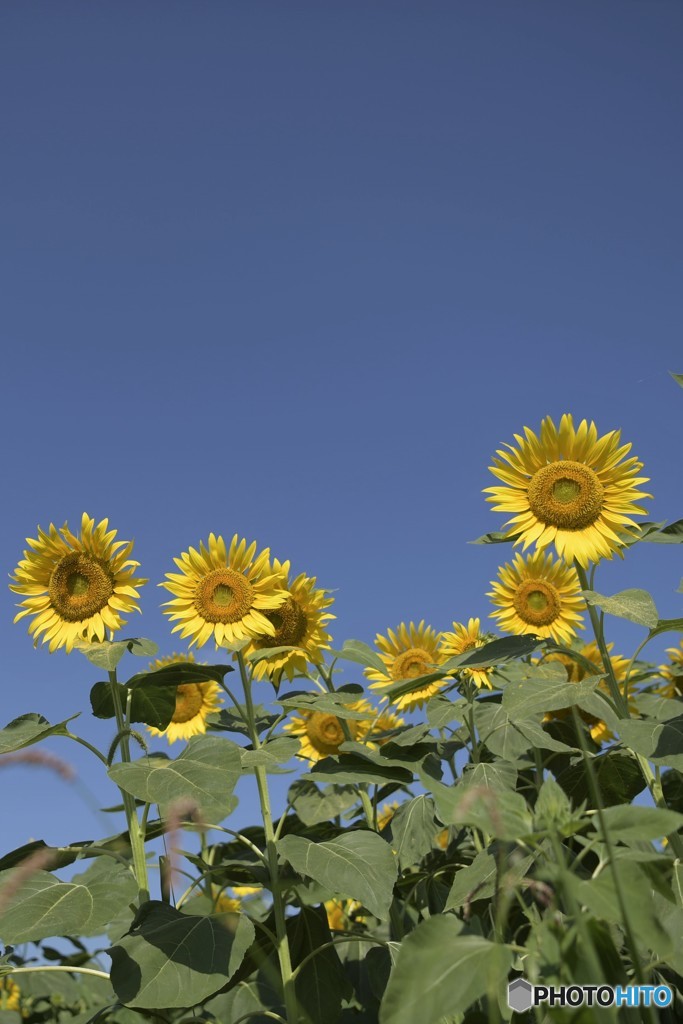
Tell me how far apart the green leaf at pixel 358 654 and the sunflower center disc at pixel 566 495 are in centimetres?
117

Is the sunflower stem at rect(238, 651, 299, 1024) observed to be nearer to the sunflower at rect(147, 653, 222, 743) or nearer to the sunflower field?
the sunflower field

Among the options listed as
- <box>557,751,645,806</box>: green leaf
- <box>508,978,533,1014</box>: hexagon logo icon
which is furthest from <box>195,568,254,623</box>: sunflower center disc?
<box>508,978,533,1014</box>: hexagon logo icon

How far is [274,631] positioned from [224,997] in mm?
1593

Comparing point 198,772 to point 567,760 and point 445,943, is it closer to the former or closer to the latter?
point 445,943

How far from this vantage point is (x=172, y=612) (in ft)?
14.9

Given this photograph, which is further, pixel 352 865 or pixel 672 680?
pixel 672 680

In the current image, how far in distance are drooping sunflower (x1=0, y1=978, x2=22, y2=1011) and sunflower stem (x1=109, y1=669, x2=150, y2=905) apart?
2591mm

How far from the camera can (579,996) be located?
5.31 ft

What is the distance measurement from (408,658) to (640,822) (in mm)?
4273

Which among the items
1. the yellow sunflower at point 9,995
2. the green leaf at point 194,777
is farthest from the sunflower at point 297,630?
the yellow sunflower at point 9,995

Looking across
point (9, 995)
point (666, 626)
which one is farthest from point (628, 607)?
point (9, 995)

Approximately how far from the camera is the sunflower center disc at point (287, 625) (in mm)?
4835

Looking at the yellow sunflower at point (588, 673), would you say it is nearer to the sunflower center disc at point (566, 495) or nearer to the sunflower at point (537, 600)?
the sunflower at point (537, 600)

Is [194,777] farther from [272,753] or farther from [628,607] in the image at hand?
[628,607]
